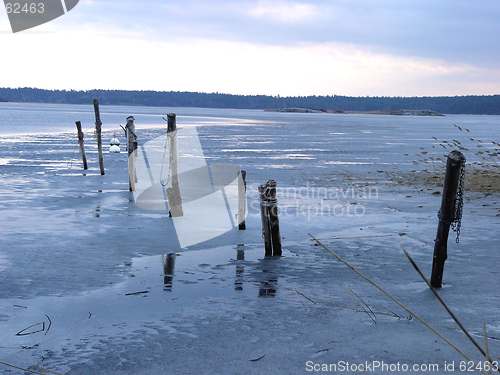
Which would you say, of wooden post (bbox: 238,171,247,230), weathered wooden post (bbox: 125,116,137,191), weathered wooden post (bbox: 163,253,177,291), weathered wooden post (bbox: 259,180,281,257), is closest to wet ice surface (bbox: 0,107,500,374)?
weathered wooden post (bbox: 163,253,177,291)

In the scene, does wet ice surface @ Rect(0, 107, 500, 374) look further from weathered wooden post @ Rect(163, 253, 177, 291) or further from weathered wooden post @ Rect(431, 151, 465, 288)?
weathered wooden post @ Rect(431, 151, 465, 288)

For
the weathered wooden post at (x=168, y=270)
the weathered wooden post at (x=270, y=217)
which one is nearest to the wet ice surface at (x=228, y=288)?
the weathered wooden post at (x=168, y=270)

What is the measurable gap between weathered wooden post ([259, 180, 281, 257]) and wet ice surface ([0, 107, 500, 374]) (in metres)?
0.32

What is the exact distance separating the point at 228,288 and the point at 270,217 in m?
1.81

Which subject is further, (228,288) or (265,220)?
(265,220)

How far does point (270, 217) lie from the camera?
24.4 ft

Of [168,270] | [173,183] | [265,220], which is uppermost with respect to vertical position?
[173,183]

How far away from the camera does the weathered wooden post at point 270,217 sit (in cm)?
737

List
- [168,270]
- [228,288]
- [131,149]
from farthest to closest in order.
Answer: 1. [131,149]
2. [168,270]
3. [228,288]

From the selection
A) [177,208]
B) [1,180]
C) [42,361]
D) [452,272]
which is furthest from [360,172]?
[42,361]

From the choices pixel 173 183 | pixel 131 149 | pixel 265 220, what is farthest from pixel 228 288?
pixel 131 149

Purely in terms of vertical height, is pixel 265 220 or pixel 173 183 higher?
pixel 173 183

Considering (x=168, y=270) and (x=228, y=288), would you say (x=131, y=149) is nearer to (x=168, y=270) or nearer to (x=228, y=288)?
(x=168, y=270)

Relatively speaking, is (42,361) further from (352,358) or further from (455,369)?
(455,369)
